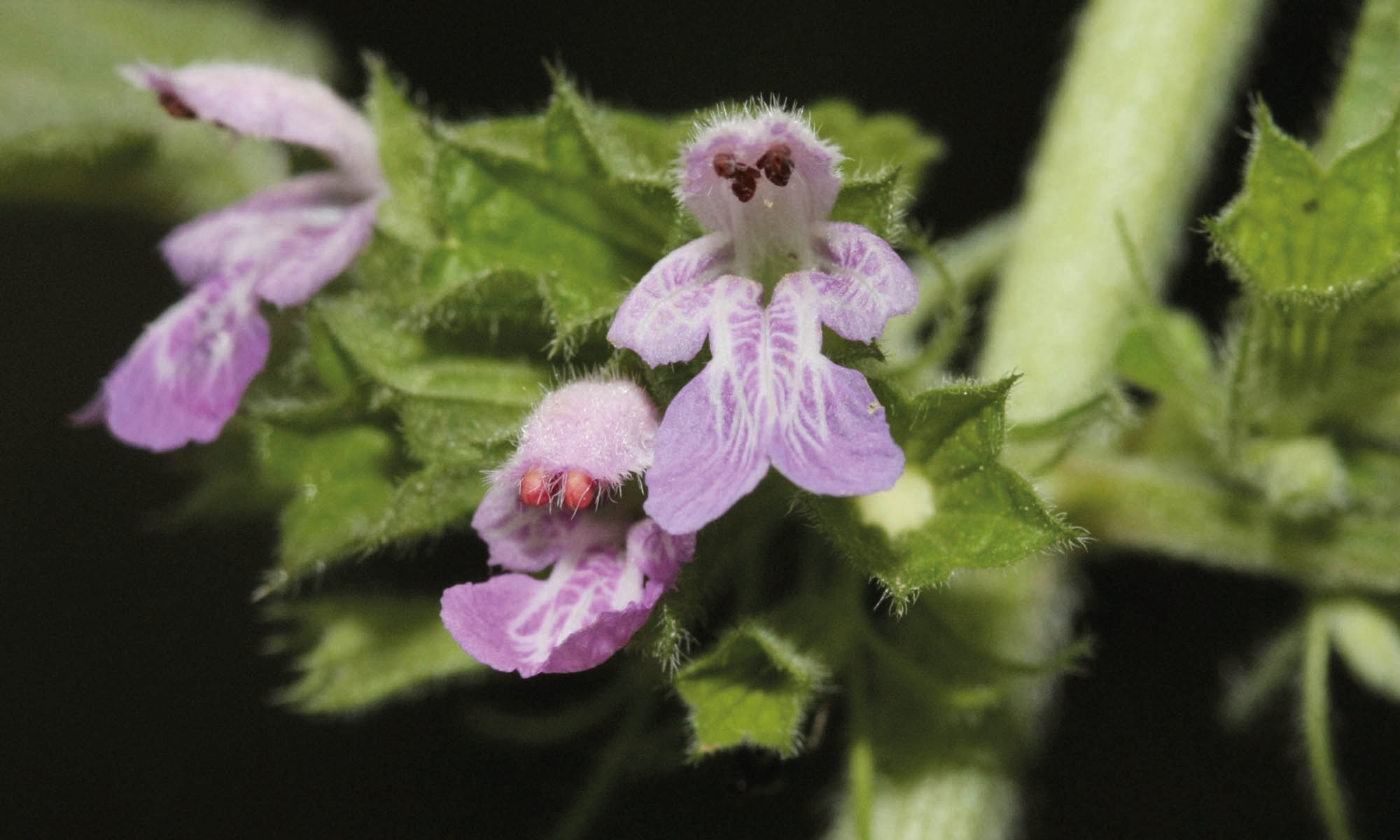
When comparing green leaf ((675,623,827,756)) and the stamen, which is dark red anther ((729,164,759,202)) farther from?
green leaf ((675,623,827,756))

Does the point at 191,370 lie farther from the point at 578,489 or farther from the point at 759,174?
the point at 759,174

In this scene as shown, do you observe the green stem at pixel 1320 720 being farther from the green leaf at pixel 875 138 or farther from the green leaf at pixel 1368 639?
the green leaf at pixel 875 138

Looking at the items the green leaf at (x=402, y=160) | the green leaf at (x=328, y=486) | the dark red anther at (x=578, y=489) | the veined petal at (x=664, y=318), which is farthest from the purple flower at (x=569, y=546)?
the green leaf at (x=402, y=160)

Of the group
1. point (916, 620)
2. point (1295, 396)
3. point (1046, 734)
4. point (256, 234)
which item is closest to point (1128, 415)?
point (1295, 396)

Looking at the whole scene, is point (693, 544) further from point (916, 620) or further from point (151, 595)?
point (151, 595)

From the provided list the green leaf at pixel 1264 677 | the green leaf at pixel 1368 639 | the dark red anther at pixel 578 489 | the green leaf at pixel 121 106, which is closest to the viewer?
the dark red anther at pixel 578 489

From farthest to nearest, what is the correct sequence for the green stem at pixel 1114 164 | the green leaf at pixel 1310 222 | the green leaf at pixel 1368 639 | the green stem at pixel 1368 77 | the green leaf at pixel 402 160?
the green stem at pixel 1114 164 < the green leaf at pixel 1368 639 < the green stem at pixel 1368 77 < the green leaf at pixel 402 160 < the green leaf at pixel 1310 222

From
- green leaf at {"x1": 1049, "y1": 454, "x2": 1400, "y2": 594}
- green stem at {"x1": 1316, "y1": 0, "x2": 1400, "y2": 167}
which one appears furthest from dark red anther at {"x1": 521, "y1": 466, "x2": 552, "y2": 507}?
green stem at {"x1": 1316, "y1": 0, "x2": 1400, "y2": 167}
